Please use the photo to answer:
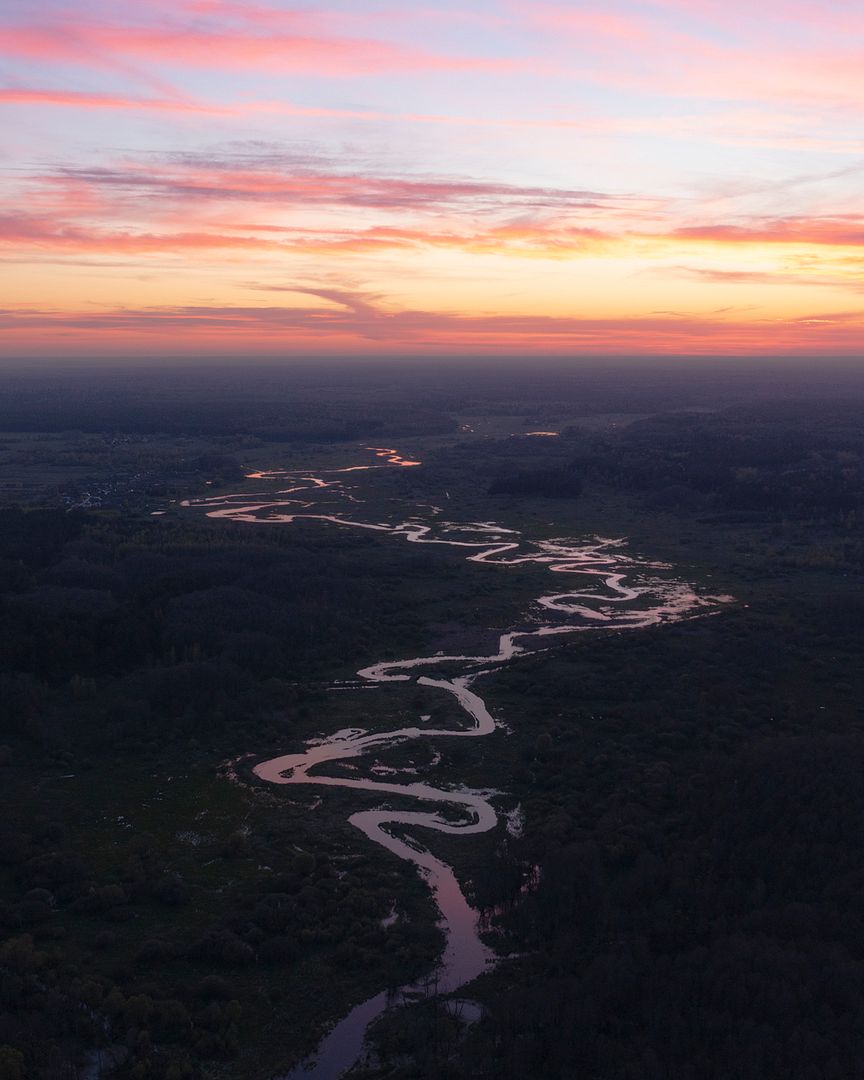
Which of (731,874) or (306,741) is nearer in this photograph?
(731,874)

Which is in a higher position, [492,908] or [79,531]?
[79,531]

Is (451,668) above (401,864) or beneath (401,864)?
above

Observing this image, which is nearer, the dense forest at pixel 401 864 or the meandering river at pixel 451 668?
the dense forest at pixel 401 864

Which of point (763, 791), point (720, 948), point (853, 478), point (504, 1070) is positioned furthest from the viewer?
point (853, 478)

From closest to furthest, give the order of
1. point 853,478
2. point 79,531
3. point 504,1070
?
point 504,1070 < point 79,531 < point 853,478

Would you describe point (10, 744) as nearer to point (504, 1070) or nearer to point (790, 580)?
point (504, 1070)

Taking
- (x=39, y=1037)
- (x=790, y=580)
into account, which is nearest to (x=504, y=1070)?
(x=39, y=1037)

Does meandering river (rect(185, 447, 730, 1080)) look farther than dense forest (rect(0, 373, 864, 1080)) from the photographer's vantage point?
Yes

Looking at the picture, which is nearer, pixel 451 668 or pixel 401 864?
pixel 401 864
